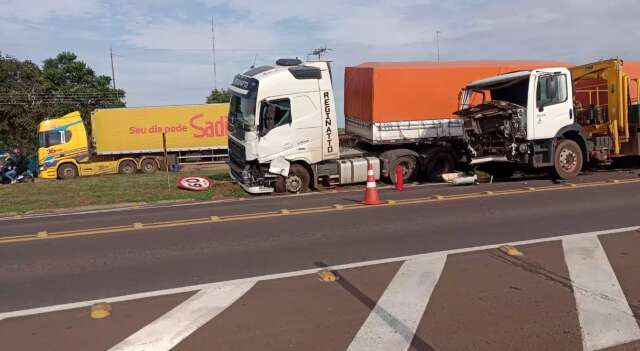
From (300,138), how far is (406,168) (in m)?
3.48

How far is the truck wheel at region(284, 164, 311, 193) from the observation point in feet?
48.4

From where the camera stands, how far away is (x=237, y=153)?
15125 mm

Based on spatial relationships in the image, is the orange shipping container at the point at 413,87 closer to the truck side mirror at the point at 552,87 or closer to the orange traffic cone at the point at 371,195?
the truck side mirror at the point at 552,87

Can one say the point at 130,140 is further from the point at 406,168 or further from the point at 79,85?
the point at 79,85

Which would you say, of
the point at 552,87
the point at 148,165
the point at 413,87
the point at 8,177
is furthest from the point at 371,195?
the point at 148,165

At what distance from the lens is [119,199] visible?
14289 mm

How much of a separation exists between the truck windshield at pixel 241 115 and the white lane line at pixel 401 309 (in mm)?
8437

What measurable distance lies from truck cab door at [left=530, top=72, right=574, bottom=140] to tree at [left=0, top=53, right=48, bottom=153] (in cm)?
3843

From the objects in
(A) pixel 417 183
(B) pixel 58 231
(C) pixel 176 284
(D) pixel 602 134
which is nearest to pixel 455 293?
(C) pixel 176 284

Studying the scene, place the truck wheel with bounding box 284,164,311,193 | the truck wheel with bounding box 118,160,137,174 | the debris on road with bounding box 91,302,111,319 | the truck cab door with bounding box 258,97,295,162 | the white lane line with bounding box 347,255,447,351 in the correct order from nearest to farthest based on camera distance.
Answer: the white lane line with bounding box 347,255,447,351 < the debris on road with bounding box 91,302,111,319 < the truck cab door with bounding box 258,97,295,162 < the truck wheel with bounding box 284,164,311,193 < the truck wheel with bounding box 118,160,137,174

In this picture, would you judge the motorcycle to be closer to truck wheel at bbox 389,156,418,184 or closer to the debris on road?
truck wheel at bbox 389,156,418,184

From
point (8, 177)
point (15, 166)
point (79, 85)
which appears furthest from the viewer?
point (79, 85)

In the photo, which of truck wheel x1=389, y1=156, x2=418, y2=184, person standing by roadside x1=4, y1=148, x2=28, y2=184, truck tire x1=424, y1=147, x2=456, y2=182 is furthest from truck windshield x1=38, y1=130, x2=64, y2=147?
truck tire x1=424, y1=147, x2=456, y2=182

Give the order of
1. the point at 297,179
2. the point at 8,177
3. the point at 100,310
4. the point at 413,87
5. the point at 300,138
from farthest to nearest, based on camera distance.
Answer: the point at 8,177 → the point at 413,87 → the point at 297,179 → the point at 300,138 → the point at 100,310
